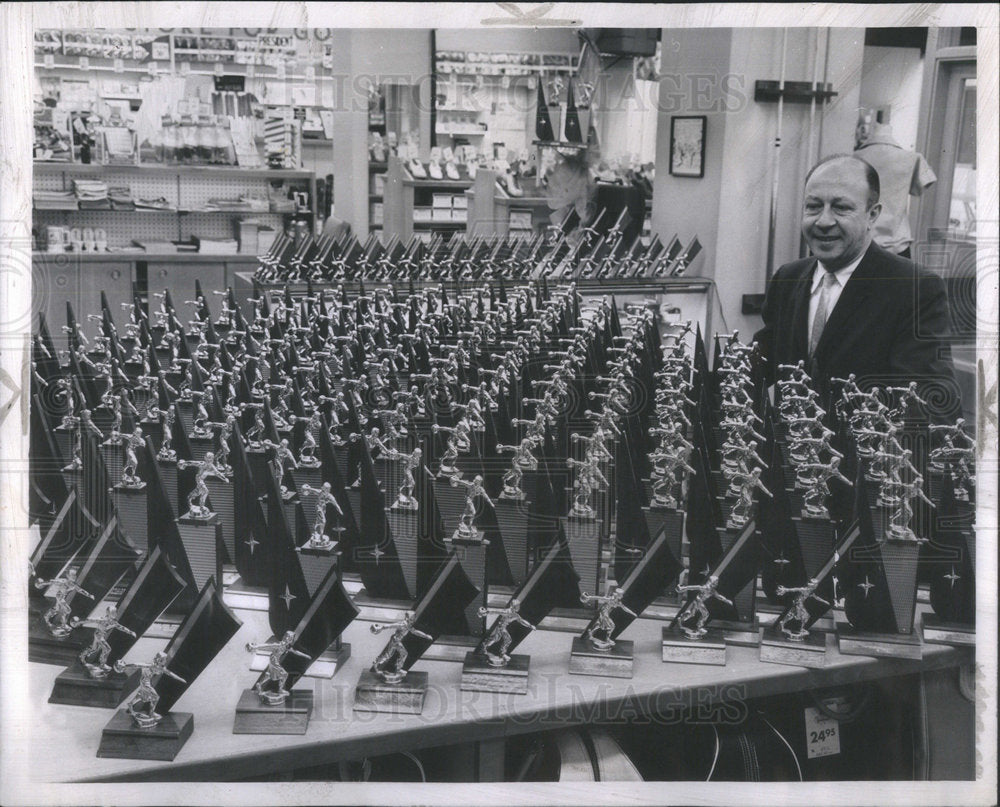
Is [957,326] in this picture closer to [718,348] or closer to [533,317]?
[718,348]

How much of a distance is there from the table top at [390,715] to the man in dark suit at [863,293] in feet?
1.58

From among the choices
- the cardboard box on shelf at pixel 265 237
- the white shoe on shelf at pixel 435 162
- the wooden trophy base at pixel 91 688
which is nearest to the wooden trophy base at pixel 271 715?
the wooden trophy base at pixel 91 688

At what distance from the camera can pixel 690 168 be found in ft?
5.99

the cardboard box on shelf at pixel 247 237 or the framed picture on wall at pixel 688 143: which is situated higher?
the framed picture on wall at pixel 688 143

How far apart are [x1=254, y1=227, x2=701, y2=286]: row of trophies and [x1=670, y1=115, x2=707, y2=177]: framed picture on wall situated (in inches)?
8.0

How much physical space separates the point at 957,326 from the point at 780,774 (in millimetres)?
809

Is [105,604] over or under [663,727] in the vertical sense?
over

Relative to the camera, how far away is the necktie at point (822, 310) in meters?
1.76

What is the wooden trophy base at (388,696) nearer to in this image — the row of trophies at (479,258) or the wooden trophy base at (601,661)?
the wooden trophy base at (601,661)

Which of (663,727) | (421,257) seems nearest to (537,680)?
(663,727)

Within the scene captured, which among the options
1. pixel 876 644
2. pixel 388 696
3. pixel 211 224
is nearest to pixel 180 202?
pixel 211 224

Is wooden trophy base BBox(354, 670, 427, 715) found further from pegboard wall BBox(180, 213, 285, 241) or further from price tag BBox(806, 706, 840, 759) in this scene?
pegboard wall BBox(180, 213, 285, 241)

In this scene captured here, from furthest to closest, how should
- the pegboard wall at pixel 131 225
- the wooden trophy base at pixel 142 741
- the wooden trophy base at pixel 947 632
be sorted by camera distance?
the pegboard wall at pixel 131 225, the wooden trophy base at pixel 947 632, the wooden trophy base at pixel 142 741

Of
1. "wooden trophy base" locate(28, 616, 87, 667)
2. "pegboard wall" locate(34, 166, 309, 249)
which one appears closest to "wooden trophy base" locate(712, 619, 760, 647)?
"wooden trophy base" locate(28, 616, 87, 667)
